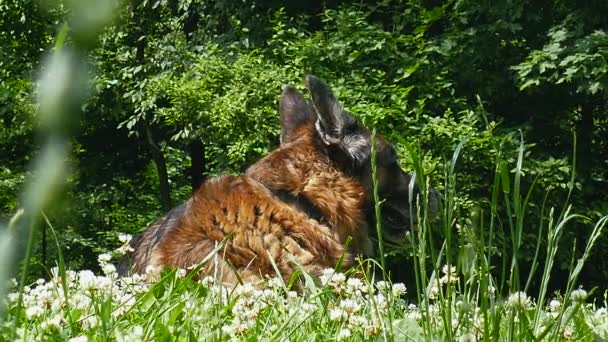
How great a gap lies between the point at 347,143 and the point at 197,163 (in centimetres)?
1122

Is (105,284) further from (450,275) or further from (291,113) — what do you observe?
(291,113)

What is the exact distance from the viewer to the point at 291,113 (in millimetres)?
5414

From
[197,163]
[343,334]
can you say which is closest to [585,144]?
[197,163]

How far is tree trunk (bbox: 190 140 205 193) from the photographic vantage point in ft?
51.8

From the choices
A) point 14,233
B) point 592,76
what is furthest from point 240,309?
point 592,76

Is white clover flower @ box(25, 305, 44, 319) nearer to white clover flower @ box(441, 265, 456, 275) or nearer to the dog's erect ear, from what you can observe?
white clover flower @ box(441, 265, 456, 275)

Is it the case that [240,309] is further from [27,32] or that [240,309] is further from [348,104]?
[348,104]

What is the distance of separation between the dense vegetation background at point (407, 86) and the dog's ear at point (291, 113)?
4118 mm

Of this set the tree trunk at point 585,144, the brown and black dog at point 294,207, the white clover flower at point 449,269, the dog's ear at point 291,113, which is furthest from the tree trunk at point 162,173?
the white clover flower at point 449,269

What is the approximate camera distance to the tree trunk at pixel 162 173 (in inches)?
592

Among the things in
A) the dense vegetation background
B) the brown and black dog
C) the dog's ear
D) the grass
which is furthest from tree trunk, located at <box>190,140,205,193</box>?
the grass

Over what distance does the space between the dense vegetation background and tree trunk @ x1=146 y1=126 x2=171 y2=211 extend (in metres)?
0.04

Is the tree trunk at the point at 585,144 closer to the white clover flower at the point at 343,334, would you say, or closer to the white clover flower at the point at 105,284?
the white clover flower at the point at 105,284

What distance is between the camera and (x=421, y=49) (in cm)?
1178
